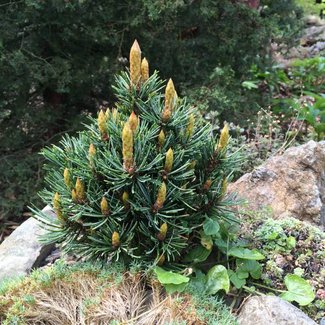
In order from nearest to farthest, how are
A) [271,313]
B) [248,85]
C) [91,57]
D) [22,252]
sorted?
[271,313] < [22,252] < [91,57] < [248,85]

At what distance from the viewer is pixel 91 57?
4.69 m

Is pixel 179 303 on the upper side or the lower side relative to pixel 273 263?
upper

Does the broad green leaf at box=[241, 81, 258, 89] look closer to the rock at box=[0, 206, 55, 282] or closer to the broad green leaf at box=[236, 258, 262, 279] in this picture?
the rock at box=[0, 206, 55, 282]

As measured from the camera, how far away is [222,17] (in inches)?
183

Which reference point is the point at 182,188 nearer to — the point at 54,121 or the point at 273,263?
the point at 273,263

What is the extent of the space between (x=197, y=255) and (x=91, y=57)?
2.93 meters

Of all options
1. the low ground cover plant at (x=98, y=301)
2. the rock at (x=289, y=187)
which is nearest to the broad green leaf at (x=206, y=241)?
the low ground cover plant at (x=98, y=301)

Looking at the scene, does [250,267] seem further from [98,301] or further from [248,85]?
[248,85]

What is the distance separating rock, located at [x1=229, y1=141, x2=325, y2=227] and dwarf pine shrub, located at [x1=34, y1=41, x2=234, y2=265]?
2.27 ft

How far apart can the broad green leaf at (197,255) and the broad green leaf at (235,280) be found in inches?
5.3

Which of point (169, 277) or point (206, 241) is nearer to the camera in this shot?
point (169, 277)

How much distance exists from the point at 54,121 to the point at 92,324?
3.15 metres

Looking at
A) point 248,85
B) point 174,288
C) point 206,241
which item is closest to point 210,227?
point 206,241

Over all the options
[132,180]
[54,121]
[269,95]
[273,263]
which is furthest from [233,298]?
[269,95]
